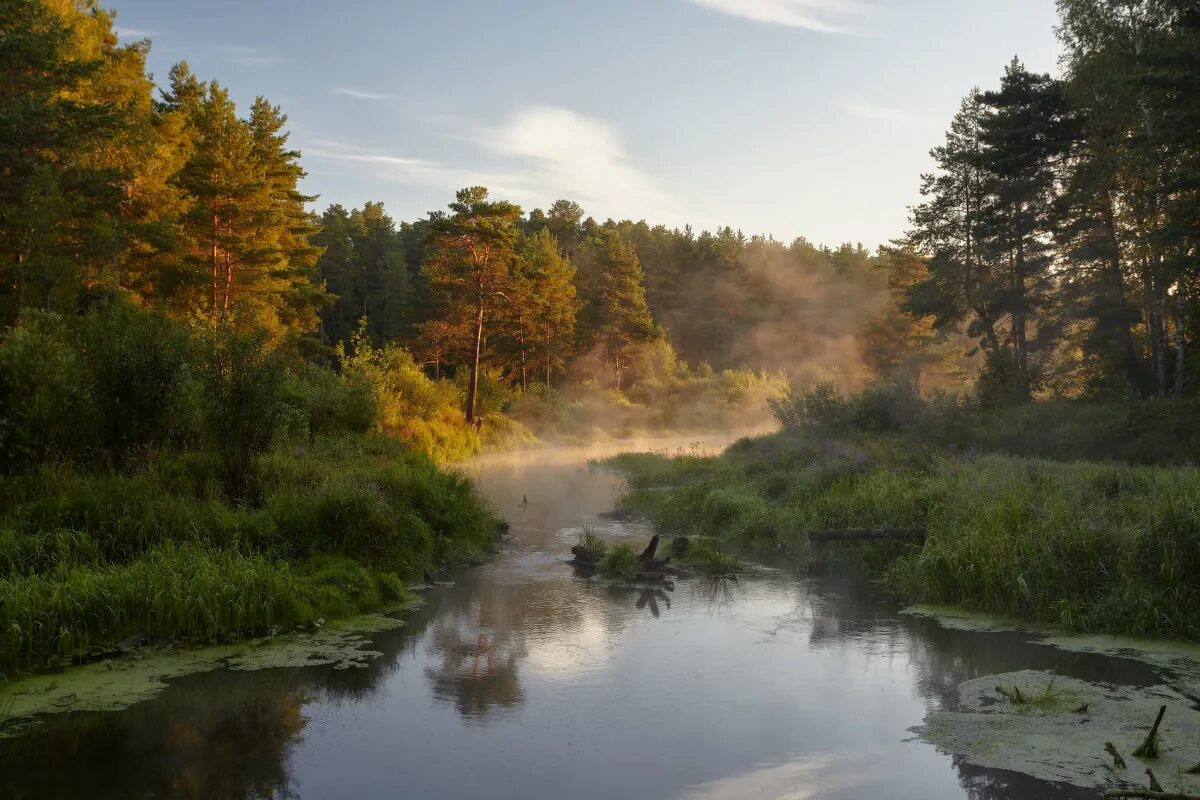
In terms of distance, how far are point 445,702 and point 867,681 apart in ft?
15.5

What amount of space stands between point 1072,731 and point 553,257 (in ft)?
170

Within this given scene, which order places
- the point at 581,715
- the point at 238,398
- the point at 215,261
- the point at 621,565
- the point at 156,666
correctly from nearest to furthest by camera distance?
the point at 581,715 < the point at 156,666 < the point at 238,398 < the point at 621,565 < the point at 215,261

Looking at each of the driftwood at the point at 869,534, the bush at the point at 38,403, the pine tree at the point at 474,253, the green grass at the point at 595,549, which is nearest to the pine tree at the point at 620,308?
the pine tree at the point at 474,253

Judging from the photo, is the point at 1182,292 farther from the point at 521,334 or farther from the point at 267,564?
the point at 521,334

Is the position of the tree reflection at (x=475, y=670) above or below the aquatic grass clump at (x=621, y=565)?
below

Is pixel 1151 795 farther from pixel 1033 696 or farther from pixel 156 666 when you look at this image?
pixel 156 666

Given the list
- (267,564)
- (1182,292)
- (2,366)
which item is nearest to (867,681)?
(267,564)

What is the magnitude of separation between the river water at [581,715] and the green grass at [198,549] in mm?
1359

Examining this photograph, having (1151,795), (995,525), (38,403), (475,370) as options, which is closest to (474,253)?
(475,370)

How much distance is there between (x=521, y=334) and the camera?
5366 cm

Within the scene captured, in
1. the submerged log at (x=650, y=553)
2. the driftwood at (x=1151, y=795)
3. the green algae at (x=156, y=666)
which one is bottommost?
the green algae at (x=156, y=666)

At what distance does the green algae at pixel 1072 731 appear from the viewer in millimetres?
6750

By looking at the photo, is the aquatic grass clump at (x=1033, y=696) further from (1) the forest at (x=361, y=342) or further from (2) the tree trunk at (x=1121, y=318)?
(2) the tree trunk at (x=1121, y=318)

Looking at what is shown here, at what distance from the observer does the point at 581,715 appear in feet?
27.5
